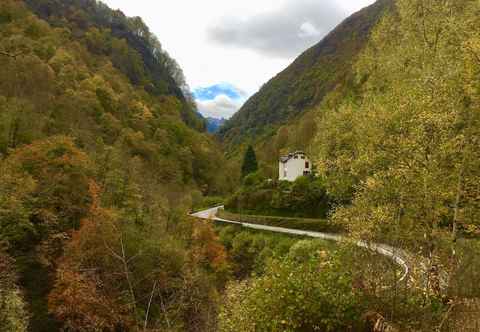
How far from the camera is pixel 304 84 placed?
162 metres

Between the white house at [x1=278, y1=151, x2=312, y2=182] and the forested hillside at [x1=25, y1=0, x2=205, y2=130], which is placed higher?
the forested hillside at [x1=25, y1=0, x2=205, y2=130]

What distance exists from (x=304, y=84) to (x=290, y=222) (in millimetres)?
135350

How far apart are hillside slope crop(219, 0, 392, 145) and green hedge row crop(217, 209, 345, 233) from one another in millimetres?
97887

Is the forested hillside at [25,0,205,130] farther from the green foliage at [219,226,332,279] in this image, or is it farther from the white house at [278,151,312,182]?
the green foliage at [219,226,332,279]

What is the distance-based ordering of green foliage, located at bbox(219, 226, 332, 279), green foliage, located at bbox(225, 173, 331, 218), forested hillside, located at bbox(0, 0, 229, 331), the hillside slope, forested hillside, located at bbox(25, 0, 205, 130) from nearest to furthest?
1. forested hillside, located at bbox(0, 0, 229, 331)
2. green foliage, located at bbox(219, 226, 332, 279)
3. green foliage, located at bbox(225, 173, 331, 218)
4. forested hillside, located at bbox(25, 0, 205, 130)
5. the hillside slope

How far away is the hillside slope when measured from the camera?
147375mm

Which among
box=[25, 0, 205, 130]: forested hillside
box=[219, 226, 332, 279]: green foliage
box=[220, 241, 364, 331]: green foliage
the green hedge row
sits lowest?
box=[219, 226, 332, 279]: green foliage

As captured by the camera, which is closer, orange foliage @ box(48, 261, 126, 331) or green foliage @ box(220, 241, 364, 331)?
green foliage @ box(220, 241, 364, 331)

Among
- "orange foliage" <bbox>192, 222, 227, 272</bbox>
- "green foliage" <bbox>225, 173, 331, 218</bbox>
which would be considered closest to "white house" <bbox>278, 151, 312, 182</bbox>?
"green foliage" <bbox>225, 173, 331, 218</bbox>

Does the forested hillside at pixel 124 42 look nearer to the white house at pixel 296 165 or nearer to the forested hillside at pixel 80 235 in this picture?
the forested hillside at pixel 80 235

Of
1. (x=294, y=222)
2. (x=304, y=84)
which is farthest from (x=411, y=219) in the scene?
(x=304, y=84)

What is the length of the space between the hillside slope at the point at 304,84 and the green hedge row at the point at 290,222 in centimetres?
9789

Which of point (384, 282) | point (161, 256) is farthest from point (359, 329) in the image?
point (161, 256)

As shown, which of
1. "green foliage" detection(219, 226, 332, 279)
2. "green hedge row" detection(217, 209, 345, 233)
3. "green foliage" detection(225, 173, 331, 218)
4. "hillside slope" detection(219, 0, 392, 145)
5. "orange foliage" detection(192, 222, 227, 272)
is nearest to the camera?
"orange foliage" detection(192, 222, 227, 272)
